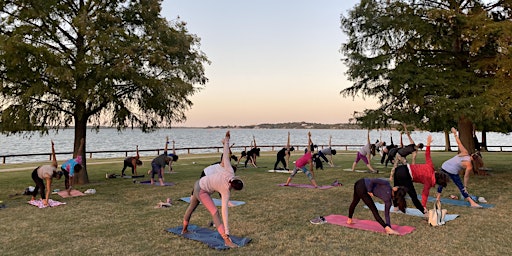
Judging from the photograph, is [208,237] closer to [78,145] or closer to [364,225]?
[364,225]

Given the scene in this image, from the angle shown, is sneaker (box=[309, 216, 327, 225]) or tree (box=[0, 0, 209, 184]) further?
tree (box=[0, 0, 209, 184])

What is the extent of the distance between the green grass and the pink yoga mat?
0.21 metres

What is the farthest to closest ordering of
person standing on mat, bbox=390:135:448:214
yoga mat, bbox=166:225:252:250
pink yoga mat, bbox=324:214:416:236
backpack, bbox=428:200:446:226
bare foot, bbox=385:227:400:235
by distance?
1. person standing on mat, bbox=390:135:448:214
2. backpack, bbox=428:200:446:226
3. pink yoga mat, bbox=324:214:416:236
4. bare foot, bbox=385:227:400:235
5. yoga mat, bbox=166:225:252:250

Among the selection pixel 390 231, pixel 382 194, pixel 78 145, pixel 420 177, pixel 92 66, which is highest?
pixel 92 66

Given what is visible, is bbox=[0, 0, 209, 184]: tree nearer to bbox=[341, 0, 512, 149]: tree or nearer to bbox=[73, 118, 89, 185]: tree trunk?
bbox=[73, 118, 89, 185]: tree trunk

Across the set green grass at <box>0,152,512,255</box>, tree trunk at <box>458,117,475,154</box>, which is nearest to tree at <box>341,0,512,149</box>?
tree trunk at <box>458,117,475,154</box>

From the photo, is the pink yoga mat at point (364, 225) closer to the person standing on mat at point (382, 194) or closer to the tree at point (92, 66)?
the person standing on mat at point (382, 194)

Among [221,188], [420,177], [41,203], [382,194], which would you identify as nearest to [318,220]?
[382,194]

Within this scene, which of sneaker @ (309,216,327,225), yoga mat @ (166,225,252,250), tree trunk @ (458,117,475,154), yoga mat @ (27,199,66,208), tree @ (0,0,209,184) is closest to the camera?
yoga mat @ (166,225,252,250)

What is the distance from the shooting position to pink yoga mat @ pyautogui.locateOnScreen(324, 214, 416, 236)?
6.76 metres

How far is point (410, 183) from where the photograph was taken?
7.87 meters

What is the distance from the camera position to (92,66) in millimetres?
12312

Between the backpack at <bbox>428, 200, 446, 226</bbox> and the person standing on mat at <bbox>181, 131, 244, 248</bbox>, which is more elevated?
the person standing on mat at <bbox>181, 131, 244, 248</bbox>

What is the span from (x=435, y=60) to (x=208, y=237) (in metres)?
13.5
